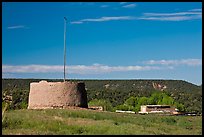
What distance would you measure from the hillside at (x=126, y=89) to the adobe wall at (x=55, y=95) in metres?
28.3

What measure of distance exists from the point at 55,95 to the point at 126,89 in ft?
204

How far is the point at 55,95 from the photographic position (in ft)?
74.7

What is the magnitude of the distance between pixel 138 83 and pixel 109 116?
7206 cm

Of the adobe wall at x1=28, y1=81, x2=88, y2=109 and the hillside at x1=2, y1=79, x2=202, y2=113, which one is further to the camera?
the hillside at x1=2, y1=79, x2=202, y2=113

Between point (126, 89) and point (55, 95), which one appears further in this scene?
point (126, 89)

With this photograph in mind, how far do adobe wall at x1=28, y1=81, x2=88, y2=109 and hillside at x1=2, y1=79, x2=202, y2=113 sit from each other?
28.3 m

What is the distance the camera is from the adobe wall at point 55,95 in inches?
898

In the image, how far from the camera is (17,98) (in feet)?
175

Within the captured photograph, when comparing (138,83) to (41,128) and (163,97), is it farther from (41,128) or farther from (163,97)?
(41,128)

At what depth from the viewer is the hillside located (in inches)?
2347

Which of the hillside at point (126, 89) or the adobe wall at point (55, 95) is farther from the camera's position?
the hillside at point (126, 89)

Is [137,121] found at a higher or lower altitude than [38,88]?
lower

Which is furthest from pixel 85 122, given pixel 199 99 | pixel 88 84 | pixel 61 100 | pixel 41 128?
pixel 88 84

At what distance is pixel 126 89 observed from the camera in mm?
84500
